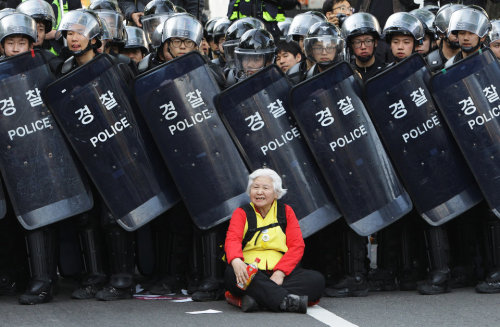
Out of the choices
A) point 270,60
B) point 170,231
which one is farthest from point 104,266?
point 270,60

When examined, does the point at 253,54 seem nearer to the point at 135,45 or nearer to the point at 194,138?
the point at 194,138

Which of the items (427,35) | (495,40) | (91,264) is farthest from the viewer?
(427,35)

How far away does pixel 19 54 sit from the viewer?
24.3 ft

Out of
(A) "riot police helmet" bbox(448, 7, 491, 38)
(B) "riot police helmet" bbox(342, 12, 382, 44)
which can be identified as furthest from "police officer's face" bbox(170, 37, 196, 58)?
(A) "riot police helmet" bbox(448, 7, 491, 38)

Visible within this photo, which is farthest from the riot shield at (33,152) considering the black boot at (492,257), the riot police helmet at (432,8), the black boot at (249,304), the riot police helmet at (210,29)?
the riot police helmet at (432,8)

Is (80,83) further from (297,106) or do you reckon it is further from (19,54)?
(297,106)

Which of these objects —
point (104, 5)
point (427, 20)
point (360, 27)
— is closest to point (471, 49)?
point (360, 27)

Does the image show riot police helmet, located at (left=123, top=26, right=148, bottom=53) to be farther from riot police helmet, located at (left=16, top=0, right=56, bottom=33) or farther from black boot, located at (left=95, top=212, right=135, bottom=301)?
black boot, located at (left=95, top=212, right=135, bottom=301)

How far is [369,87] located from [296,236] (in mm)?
1091

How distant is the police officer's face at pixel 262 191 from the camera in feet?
23.8

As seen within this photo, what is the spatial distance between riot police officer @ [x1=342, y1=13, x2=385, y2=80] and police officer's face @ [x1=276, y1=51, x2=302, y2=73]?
17.2 inches

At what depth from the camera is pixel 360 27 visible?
8.63 m

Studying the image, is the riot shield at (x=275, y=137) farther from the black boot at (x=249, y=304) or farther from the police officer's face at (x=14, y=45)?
the police officer's face at (x=14, y=45)

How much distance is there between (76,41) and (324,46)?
168 centimetres
